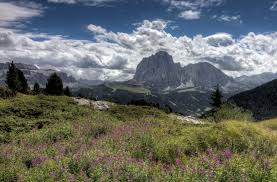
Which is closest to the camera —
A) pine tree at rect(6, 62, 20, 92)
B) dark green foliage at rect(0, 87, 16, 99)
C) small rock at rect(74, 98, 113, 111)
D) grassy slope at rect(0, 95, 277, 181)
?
Answer: grassy slope at rect(0, 95, 277, 181)

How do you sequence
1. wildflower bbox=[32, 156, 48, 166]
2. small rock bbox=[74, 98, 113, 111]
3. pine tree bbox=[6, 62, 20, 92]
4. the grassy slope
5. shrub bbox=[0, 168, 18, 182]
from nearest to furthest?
the grassy slope → shrub bbox=[0, 168, 18, 182] → wildflower bbox=[32, 156, 48, 166] → small rock bbox=[74, 98, 113, 111] → pine tree bbox=[6, 62, 20, 92]

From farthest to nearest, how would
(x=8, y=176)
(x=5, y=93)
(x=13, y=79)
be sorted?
1. (x=13, y=79)
2. (x=5, y=93)
3. (x=8, y=176)

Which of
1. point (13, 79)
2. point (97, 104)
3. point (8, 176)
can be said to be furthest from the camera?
point (13, 79)

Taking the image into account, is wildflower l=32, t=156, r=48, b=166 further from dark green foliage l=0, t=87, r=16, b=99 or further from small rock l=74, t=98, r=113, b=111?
dark green foliage l=0, t=87, r=16, b=99

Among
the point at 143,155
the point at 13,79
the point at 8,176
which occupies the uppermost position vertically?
the point at 13,79

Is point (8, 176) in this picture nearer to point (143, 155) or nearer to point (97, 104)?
point (143, 155)

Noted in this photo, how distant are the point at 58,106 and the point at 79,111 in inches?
112

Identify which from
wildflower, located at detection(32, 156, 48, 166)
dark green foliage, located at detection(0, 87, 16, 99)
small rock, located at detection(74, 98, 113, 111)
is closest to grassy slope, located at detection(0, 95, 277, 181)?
wildflower, located at detection(32, 156, 48, 166)

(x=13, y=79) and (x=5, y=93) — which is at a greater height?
(x=13, y=79)

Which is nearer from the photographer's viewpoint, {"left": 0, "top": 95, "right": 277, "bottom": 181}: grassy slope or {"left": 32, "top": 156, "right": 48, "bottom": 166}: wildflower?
{"left": 0, "top": 95, "right": 277, "bottom": 181}: grassy slope

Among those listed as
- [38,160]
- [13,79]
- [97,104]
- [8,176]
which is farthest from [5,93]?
[13,79]

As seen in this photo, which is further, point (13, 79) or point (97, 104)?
point (13, 79)

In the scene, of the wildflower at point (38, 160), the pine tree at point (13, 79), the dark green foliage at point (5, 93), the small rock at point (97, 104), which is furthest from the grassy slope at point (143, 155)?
the pine tree at point (13, 79)

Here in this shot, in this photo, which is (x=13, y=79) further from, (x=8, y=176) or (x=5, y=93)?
(x=8, y=176)
